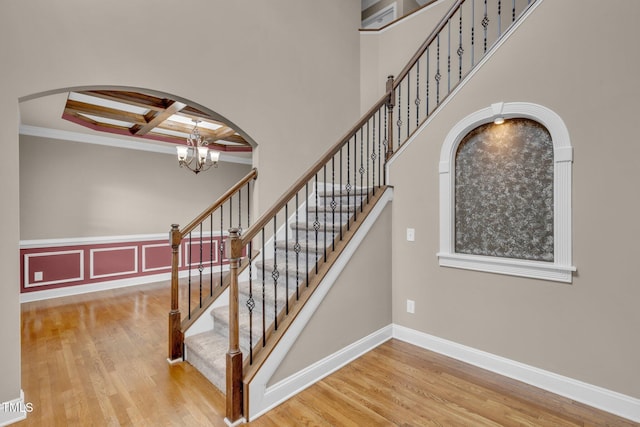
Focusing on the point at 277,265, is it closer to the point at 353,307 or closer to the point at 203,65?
the point at 353,307

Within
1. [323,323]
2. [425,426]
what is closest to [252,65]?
[323,323]

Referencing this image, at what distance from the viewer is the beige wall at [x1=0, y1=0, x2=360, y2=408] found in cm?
197

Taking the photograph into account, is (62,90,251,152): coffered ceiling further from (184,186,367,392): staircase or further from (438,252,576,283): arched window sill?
(438,252,576,283): arched window sill

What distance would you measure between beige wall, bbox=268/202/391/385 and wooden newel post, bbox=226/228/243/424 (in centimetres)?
26

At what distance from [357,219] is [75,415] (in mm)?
2472

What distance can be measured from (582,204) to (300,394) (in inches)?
95.0

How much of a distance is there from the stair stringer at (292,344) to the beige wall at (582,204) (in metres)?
0.92

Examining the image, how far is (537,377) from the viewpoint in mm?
2299

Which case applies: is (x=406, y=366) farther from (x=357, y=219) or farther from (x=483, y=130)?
(x=483, y=130)

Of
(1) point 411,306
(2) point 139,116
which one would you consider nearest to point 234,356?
(1) point 411,306

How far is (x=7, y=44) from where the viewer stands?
1.95m

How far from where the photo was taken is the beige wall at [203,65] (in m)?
1.97

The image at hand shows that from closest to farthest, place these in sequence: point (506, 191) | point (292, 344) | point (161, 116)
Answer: point (292, 344)
point (506, 191)
point (161, 116)

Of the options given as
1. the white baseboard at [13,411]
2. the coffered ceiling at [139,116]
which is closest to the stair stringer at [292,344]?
the white baseboard at [13,411]
